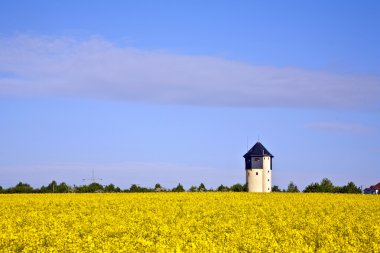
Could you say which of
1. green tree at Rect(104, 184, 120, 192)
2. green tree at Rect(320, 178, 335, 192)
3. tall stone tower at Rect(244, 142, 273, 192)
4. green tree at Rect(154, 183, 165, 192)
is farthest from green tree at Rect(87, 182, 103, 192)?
green tree at Rect(320, 178, 335, 192)

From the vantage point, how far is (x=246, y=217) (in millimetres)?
30828

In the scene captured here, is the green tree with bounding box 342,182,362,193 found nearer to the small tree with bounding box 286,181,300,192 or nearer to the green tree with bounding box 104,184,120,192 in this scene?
the small tree with bounding box 286,181,300,192

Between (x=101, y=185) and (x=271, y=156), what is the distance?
24.5m

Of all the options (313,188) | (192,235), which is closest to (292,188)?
(313,188)

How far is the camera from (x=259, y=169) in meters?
81.0

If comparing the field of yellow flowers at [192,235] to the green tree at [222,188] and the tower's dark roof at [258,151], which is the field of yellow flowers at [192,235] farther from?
the tower's dark roof at [258,151]

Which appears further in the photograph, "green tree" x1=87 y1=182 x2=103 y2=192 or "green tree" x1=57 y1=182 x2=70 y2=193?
"green tree" x1=57 y1=182 x2=70 y2=193

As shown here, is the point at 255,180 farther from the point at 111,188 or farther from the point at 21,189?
the point at 21,189

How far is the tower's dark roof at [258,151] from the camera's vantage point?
81.8 m

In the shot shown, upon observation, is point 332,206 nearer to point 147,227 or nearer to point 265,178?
point 147,227

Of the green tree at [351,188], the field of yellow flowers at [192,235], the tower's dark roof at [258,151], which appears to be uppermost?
the tower's dark roof at [258,151]

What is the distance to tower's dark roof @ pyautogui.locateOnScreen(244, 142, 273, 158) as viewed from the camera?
268 feet

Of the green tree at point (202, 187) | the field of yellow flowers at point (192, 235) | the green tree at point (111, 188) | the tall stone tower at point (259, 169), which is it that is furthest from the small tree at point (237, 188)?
the field of yellow flowers at point (192, 235)

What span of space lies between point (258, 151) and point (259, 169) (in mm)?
2804
